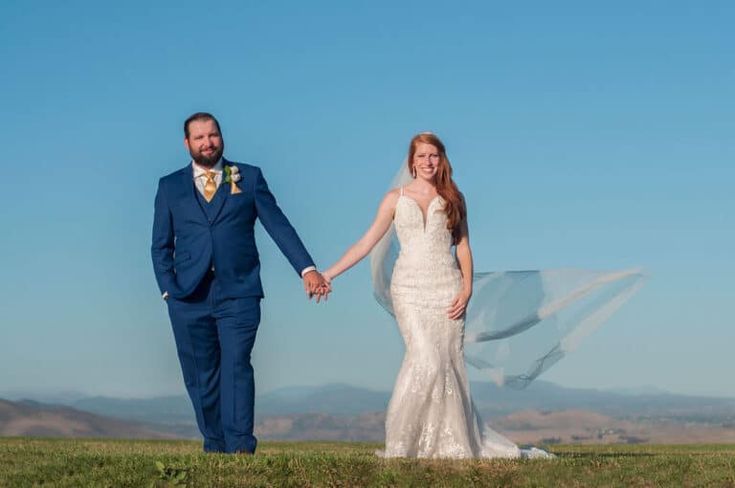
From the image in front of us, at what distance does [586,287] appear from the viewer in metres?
14.8

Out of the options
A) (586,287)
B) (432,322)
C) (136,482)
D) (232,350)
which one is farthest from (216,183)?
(586,287)

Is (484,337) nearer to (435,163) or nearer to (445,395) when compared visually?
(445,395)

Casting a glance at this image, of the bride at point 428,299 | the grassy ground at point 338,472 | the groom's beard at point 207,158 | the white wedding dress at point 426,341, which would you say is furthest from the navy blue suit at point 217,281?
the grassy ground at point 338,472

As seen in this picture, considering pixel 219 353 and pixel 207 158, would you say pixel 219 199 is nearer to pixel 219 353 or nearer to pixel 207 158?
pixel 207 158

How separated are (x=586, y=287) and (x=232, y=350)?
4.92m

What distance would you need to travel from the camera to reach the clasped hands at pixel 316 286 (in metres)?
12.8

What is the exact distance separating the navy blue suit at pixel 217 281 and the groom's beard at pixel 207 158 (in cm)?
18

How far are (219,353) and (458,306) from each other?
2.77m

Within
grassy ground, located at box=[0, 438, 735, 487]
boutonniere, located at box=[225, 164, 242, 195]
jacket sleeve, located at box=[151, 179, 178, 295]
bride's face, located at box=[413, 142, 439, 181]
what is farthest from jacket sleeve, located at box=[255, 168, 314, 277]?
grassy ground, located at box=[0, 438, 735, 487]

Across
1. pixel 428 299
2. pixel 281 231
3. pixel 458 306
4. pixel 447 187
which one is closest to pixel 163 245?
pixel 281 231

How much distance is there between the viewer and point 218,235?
41.5 ft

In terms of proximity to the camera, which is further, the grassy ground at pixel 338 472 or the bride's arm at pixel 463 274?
the bride's arm at pixel 463 274

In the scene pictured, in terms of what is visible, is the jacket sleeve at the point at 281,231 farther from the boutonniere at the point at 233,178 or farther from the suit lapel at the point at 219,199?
the suit lapel at the point at 219,199

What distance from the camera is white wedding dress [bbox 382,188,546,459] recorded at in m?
12.6
